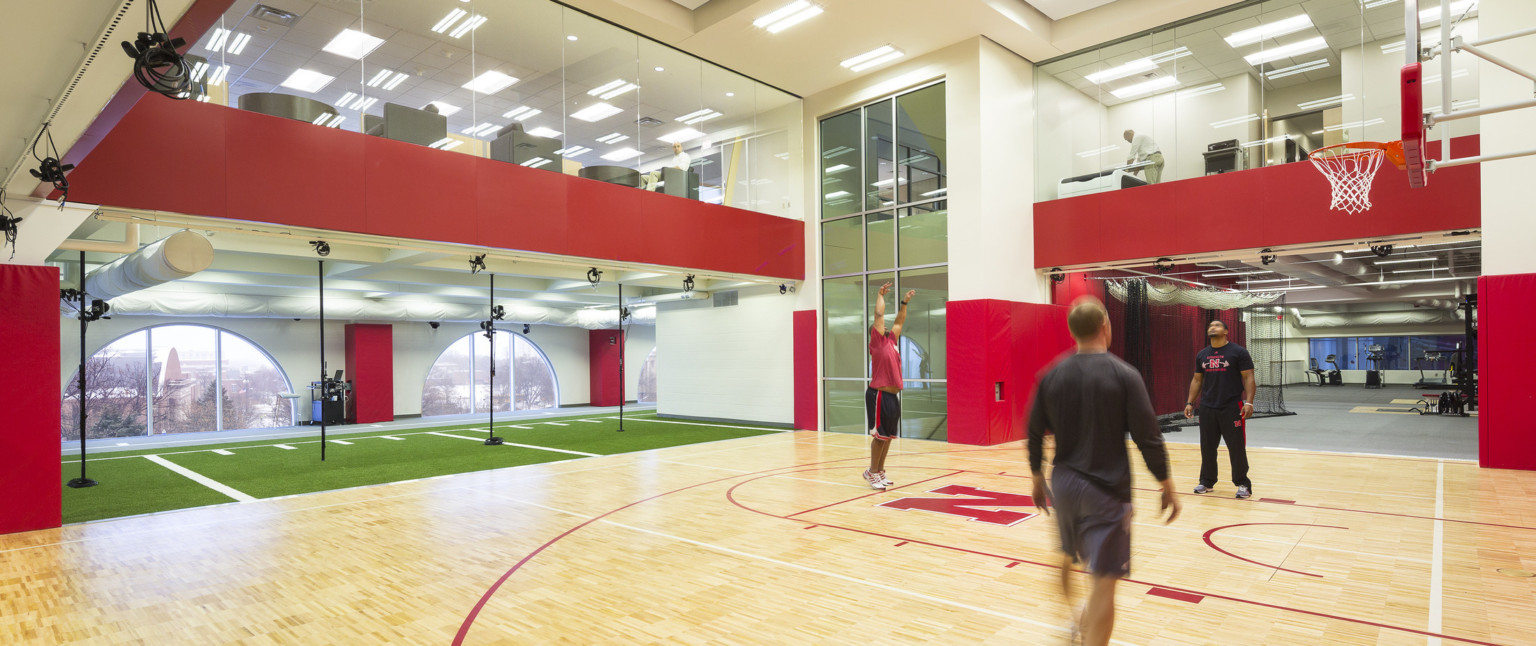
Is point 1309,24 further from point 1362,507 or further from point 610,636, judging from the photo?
point 610,636

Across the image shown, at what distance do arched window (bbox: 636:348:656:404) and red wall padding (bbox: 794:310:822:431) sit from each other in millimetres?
13089

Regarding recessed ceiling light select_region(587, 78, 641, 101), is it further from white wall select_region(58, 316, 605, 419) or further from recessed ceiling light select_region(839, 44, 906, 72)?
white wall select_region(58, 316, 605, 419)

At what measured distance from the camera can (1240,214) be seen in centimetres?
1017

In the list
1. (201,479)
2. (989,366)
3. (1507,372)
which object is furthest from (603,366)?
(1507,372)

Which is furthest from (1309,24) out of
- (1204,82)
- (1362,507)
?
(1362,507)

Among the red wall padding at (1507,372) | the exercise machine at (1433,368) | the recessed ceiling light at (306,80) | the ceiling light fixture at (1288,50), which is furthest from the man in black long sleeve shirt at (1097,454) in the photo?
the exercise machine at (1433,368)

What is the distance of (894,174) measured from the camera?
12773 mm

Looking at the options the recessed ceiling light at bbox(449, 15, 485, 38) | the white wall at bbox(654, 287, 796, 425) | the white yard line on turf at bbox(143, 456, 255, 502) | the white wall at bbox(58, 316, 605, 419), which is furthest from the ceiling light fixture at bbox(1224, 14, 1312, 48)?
the white wall at bbox(58, 316, 605, 419)

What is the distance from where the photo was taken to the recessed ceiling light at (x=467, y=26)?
9.93 m

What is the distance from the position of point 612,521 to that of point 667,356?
11.4 meters

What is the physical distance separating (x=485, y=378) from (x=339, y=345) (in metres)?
4.63

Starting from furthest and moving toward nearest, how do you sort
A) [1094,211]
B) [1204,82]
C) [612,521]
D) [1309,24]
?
[1094,211]
[1204,82]
[1309,24]
[612,521]

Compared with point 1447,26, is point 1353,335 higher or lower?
lower

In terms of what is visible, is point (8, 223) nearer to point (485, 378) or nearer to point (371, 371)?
point (371, 371)
